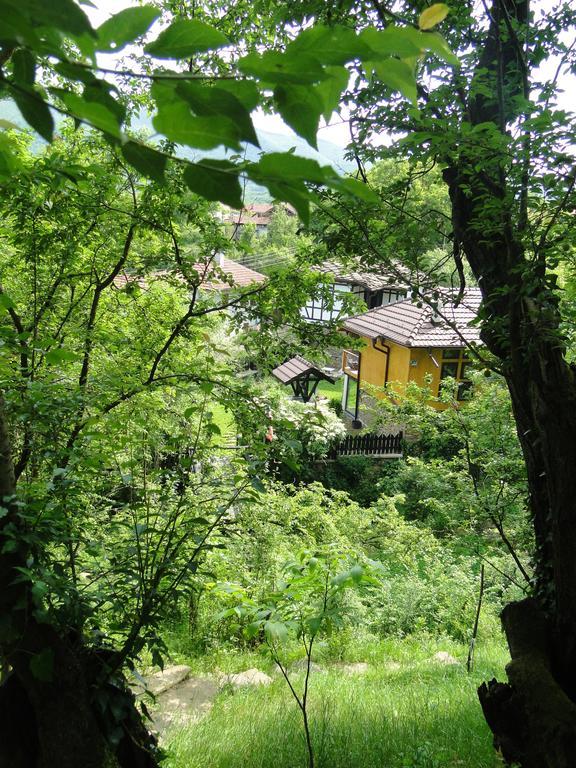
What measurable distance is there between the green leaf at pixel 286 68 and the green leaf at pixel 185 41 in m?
0.03

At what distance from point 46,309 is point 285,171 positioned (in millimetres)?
4943

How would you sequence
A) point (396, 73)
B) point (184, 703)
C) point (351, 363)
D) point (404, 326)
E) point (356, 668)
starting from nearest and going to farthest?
point (396, 73), point (184, 703), point (356, 668), point (404, 326), point (351, 363)

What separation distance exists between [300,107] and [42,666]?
183cm

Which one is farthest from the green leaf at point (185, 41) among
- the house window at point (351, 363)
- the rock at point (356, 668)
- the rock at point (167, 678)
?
the house window at point (351, 363)

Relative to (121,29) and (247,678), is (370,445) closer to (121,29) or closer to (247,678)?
(247,678)

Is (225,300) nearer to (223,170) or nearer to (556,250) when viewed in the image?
(556,250)

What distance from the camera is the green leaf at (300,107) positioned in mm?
520

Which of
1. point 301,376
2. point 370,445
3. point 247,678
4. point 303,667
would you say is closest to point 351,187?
point 247,678

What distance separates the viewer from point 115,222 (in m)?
4.57

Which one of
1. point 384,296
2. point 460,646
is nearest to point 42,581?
point 460,646

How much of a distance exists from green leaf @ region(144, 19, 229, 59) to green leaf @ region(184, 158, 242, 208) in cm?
10

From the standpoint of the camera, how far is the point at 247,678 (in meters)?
5.37

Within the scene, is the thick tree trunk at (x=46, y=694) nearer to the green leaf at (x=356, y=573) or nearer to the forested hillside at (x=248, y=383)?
the forested hillside at (x=248, y=383)

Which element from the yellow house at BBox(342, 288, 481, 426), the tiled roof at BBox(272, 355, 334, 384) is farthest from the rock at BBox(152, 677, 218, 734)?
the tiled roof at BBox(272, 355, 334, 384)
